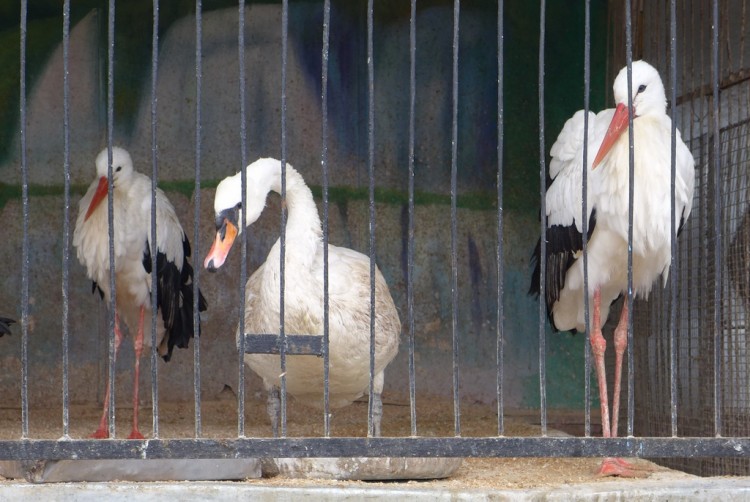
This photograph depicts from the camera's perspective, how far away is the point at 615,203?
665 cm

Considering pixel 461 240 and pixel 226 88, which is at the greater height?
pixel 226 88

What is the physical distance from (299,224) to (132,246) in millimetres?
1975

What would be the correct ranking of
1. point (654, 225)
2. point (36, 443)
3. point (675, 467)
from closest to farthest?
point (36, 443)
point (654, 225)
point (675, 467)

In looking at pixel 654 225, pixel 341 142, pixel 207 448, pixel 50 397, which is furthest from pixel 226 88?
pixel 207 448

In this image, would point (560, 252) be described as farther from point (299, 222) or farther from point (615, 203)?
point (299, 222)

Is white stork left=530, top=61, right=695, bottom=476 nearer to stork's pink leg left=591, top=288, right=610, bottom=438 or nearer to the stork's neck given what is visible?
stork's pink leg left=591, top=288, right=610, bottom=438

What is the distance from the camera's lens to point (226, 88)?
9.90 metres

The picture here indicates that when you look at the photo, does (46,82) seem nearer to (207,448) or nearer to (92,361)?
(92,361)

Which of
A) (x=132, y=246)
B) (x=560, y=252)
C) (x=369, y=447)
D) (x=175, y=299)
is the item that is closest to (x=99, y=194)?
(x=132, y=246)

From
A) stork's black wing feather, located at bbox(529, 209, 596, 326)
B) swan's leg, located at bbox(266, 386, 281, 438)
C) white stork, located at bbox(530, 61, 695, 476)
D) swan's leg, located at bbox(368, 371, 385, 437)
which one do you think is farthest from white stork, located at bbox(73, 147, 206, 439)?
white stork, located at bbox(530, 61, 695, 476)

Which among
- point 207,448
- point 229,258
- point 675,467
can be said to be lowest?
point 675,467

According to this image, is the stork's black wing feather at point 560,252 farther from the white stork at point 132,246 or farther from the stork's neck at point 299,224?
the white stork at point 132,246

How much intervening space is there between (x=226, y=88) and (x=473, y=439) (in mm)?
5498

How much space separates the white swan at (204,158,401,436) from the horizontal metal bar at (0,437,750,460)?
1.27 meters
